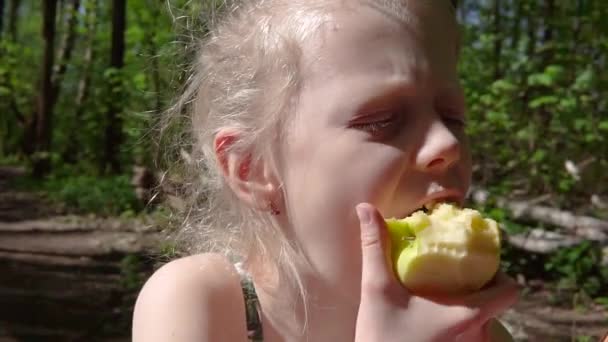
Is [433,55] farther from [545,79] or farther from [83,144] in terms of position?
[83,144]

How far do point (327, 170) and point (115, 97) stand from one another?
852 cm

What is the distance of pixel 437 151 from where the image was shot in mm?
1142

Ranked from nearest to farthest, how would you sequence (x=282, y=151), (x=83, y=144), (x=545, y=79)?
(x=282, y=151)
(x=545, y=79)
(x=83, y=144)

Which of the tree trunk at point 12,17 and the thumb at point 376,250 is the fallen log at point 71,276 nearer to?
the thumb at point 376,250

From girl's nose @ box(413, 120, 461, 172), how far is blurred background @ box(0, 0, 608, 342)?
2.91 feet

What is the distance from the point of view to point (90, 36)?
1241 cm

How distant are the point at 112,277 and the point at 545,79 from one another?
3842 millimetres

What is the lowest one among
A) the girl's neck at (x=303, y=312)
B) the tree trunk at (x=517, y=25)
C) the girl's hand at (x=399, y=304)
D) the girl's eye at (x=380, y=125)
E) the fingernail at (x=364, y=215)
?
the tree trunk at (x=517, y=25)

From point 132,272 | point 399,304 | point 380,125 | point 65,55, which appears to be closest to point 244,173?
point 380,125

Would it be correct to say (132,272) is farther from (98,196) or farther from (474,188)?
(98,196)

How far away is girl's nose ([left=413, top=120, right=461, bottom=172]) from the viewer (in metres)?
1.14

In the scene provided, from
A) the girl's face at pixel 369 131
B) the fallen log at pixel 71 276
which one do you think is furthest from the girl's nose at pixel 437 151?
the fallen log at pixel 71 276

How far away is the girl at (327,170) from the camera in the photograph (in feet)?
3.59

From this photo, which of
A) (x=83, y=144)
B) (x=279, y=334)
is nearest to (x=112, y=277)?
(x=279, y=334)
